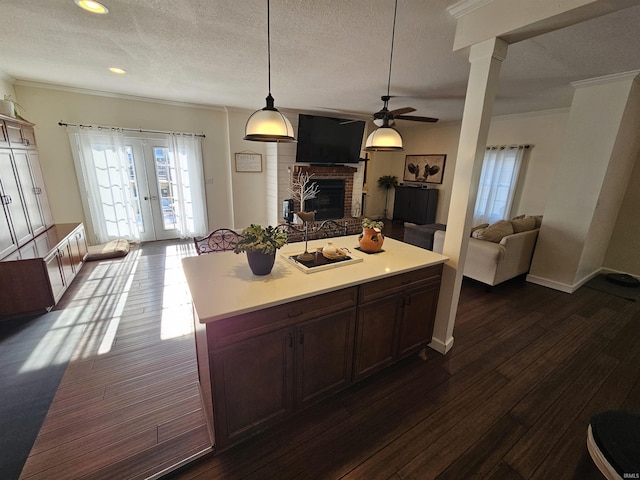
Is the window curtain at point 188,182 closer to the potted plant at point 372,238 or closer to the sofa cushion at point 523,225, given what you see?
the potted plant at point 372,238

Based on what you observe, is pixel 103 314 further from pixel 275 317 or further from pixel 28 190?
pixel 275 317

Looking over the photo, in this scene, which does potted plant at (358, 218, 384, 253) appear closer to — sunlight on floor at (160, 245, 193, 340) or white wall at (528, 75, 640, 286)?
sunlight on floor at (160, 245, 193, 340)

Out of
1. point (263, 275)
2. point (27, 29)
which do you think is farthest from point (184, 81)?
point (263, 275)

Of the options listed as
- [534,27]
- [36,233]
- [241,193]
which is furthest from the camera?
[241,193]

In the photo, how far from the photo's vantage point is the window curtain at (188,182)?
16.6ft

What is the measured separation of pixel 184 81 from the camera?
3.59 m

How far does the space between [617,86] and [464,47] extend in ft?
8.24

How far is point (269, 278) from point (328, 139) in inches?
187

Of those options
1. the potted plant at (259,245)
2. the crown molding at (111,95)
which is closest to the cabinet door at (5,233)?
the crown molding at (111,95)

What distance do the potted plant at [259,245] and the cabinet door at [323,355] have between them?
45cm

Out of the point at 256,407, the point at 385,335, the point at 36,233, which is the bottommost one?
the point at 256,407

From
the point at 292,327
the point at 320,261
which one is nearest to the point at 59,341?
the point at 292,327

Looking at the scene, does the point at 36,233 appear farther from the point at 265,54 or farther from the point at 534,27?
the point at 534,27

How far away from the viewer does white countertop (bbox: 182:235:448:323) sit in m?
1.39
